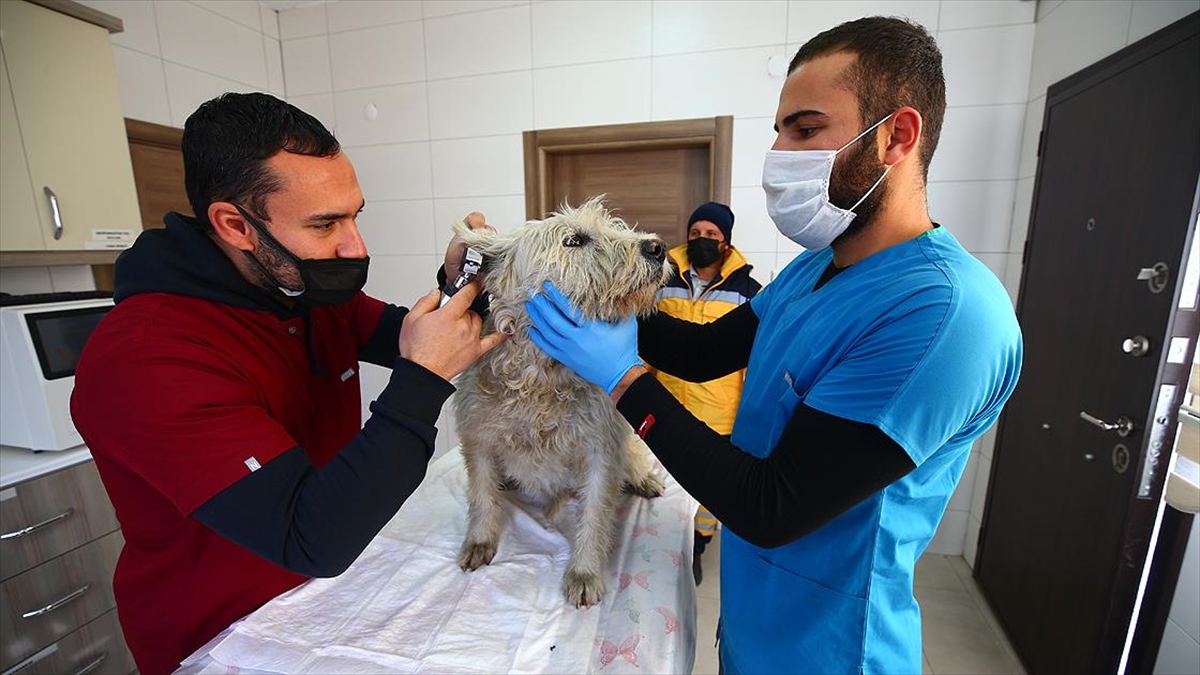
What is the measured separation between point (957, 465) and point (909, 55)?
33.1 inches

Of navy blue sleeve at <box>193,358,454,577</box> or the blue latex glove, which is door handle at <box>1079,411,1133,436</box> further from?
navy blue sleeve at <box>193,358,454,577</box>

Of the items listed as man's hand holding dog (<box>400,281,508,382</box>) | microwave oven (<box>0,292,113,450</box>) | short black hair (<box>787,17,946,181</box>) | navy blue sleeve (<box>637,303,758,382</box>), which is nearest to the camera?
short black hair (<box>787,17,946,181</box>)

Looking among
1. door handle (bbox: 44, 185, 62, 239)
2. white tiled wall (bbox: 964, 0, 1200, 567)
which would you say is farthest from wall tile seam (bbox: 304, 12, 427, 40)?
white tiled wall (bbox: 964, 0, 1200, 567)

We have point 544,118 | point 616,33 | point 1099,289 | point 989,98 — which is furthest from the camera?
point 544,118

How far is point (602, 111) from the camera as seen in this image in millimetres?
3393

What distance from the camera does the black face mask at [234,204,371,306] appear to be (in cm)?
111

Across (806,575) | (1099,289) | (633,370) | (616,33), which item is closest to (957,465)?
(806,575)

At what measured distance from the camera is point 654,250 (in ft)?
4.29

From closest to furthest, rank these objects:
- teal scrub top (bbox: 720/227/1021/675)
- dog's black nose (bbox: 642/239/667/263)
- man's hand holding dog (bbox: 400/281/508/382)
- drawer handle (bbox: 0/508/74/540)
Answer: teal scrub top (bbox: 720/227/1021/675) → man's hand holding dog (bbox: 400/281/508/382) → dog's black nose (bbox: 642/239/667/263) → drawer handle (bbox: 0/508/74/540)

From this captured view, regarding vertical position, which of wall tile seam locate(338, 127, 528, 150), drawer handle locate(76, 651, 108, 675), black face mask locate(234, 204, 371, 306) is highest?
wall tile seam locate(338, 127, 528, 150)

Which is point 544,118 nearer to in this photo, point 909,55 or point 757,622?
point 909,55

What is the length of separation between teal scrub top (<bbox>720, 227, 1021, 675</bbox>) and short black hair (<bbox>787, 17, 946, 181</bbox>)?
0.27 m

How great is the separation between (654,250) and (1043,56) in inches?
116

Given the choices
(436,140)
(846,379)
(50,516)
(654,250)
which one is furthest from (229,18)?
(846,379)
